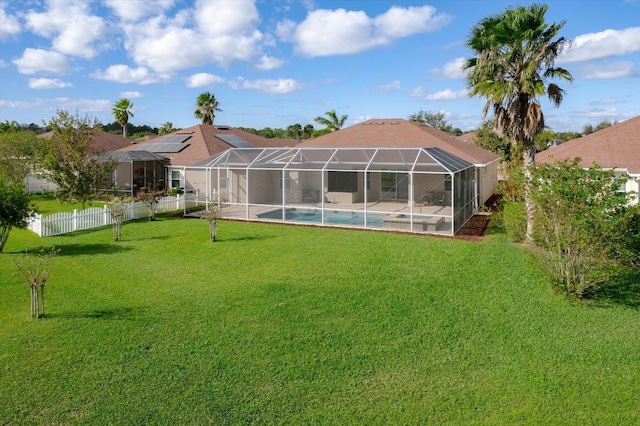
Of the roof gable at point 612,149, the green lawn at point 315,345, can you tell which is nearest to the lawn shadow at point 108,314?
the green lawn at point 315,345

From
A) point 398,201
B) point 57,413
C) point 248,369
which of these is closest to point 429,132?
point 398,201

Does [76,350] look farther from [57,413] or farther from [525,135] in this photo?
[525,135]

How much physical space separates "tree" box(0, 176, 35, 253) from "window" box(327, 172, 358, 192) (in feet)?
48.3

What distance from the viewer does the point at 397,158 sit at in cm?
2039

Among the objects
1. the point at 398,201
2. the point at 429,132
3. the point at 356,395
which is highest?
the point at 429,132

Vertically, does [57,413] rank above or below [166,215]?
below

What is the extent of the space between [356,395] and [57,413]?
3.72m

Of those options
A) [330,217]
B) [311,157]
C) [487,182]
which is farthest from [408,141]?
[330,217]

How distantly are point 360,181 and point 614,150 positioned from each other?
11.7m

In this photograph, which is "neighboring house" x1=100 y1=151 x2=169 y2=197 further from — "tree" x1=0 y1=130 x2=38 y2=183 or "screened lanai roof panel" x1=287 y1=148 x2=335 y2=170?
"screened lanai roof panel" x1=287 y1=148 x2=335 y2=170

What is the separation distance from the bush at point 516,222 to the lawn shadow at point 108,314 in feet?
36.5

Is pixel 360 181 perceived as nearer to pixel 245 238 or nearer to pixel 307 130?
pixel 245 238

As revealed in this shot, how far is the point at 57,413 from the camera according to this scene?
5.81 metres

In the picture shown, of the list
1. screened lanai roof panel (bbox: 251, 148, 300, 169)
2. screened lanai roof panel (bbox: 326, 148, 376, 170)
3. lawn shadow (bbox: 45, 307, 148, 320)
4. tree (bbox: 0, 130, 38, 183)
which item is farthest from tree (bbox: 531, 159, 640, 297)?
tree (bbox: 0, 130, 38, 183)
